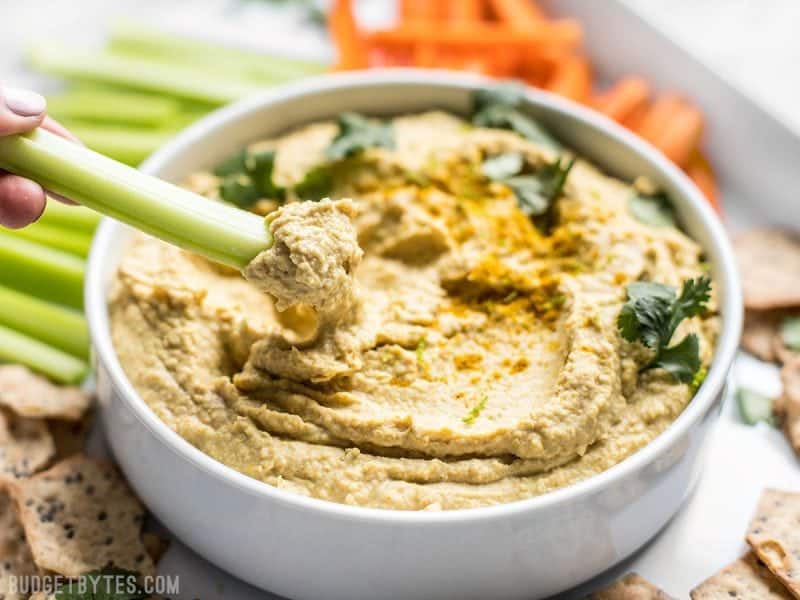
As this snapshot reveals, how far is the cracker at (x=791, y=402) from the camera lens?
10.3 feet

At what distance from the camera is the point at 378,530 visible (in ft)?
8.09

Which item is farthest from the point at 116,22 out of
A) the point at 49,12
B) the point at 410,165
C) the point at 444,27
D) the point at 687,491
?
the point at 687,491

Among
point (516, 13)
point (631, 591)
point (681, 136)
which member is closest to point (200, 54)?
point (516, 13)

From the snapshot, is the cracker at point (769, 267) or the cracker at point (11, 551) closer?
the cracker at point (11, 551)

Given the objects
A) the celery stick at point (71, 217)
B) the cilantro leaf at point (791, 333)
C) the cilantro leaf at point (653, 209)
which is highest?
the cilantro leaf at point (653, 209)

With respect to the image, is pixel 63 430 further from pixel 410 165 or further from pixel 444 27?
pixel 444 27

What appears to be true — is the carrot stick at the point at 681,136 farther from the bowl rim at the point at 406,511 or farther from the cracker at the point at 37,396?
the cracker at the point at 37,396

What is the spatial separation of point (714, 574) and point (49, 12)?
134 inches

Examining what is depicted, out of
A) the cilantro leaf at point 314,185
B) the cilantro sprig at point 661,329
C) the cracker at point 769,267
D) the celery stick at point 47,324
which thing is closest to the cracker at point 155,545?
the celery stick at point 47,324

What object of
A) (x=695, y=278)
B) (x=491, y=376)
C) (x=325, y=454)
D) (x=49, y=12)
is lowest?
(x=49, y=12)

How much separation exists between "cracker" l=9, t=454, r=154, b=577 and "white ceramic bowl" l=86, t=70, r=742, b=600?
74 mm

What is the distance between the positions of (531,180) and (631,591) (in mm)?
1200

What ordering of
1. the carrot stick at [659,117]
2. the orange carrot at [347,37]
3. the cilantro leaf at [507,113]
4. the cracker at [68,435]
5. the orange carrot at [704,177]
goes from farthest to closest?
the orange carrot at [347,37]
the carrot stick at [659,117]
the orange carrot at [704,177]
the cilantro leaf at [507,113]
the cracker at [68,435]

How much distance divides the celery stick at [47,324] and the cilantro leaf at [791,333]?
214cm
